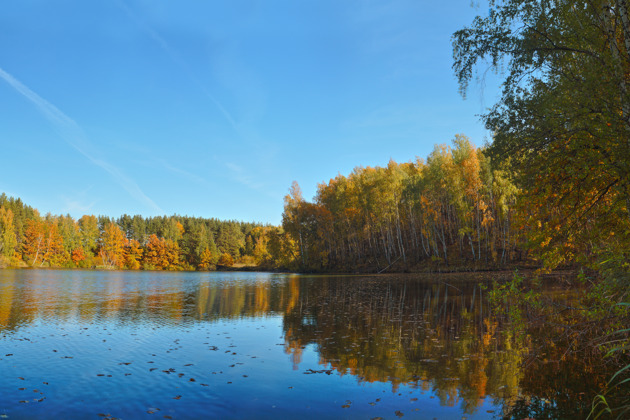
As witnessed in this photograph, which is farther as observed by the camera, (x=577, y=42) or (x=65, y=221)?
(x=65, y=221)

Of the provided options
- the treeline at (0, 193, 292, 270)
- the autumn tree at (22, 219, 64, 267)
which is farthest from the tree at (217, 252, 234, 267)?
the autumn tree at (22, 219, 64, 267)

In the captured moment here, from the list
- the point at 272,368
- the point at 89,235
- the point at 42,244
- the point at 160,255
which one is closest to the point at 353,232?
the point at 272,368

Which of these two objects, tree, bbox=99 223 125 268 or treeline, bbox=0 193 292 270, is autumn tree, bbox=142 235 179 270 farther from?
tree, bbox=99 223 125 268

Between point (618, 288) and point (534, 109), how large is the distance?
6026 millimetres

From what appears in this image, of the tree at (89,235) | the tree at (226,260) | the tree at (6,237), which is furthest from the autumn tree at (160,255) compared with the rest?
the tree at (6,237)

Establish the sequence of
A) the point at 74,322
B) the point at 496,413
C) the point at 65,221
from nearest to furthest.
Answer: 1. the point at 496,413
2. the point at 74,322
3. the point at 65,221

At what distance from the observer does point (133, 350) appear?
14.5 m

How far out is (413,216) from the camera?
75.5 metres

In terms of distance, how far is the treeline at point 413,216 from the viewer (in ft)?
193

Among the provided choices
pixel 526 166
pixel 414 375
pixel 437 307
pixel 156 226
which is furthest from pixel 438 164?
pixel 156 226

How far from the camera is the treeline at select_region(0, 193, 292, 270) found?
12325cm

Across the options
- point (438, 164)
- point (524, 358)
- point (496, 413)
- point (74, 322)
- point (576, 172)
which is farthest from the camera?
point (438, 164)

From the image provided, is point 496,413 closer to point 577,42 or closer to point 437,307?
point 577,42

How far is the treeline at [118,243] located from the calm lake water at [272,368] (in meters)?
96.4
